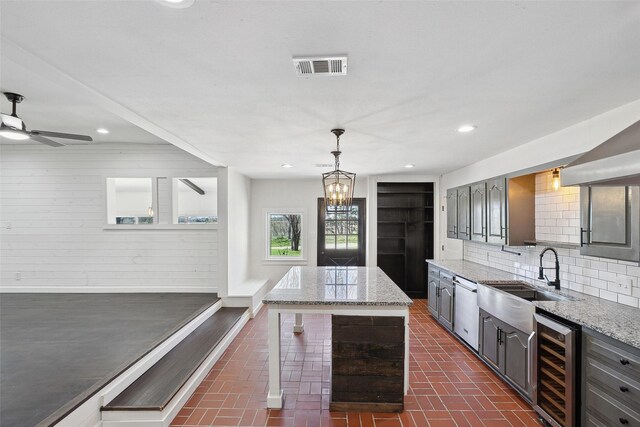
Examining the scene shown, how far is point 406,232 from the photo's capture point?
5.75 m

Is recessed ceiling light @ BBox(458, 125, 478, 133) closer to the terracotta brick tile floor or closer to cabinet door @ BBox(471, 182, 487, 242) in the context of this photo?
Result: cabinet door @ BBox(471, 182, 487, 242)

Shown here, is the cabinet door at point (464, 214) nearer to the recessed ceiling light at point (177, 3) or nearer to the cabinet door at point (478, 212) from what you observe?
the cabinet door at point (478, 212)

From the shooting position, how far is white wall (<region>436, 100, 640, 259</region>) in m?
2.13

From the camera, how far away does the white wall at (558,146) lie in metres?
2.13

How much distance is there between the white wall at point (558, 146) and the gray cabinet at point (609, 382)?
157 centimetres

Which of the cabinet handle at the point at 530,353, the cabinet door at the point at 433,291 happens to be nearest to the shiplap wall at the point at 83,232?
the cabinet door at the point at 433,291

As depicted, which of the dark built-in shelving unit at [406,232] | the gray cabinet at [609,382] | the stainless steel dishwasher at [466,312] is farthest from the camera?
the dark built-in shelving unit at [406,232]

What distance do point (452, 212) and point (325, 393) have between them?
337cm

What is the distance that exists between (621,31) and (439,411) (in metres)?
2.77

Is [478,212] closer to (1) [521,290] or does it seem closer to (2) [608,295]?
(1) [521,290]

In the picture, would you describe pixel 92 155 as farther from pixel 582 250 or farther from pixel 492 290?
pixel 582 250

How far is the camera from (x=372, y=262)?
546 cm

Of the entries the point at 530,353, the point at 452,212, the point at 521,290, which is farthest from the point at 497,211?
the point at 530,353

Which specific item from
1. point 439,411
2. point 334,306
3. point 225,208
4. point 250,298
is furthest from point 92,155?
point 439,411
